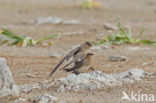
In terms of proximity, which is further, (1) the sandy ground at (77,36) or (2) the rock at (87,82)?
(1) the sandy ground at (77,36)

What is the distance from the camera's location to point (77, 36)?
10.5 metres

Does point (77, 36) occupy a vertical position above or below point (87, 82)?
above

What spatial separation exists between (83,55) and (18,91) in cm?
152

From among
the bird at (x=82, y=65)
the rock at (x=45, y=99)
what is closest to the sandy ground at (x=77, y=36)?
the rock at (x=45, y=99)

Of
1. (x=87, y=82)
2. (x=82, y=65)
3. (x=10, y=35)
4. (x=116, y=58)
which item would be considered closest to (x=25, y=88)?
(x=87, y=82)

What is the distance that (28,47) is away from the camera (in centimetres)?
906

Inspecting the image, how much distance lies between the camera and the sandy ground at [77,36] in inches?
219

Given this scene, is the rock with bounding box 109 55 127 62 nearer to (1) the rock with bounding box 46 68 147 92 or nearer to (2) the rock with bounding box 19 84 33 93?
(1) the rock with bounding box 46 68 147 92

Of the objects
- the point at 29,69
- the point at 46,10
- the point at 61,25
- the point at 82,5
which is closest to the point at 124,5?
the point at 82,5

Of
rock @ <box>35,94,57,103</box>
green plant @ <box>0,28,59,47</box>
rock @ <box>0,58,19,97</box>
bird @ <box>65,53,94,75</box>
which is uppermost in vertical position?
green plant @ <box>0,28,59,47</box>

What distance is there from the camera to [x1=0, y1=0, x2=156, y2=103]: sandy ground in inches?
219

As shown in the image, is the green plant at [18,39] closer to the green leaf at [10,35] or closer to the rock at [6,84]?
the green leaf at [10,35]

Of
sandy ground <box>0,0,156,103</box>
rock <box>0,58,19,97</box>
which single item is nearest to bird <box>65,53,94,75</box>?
sandy ground <box>0,0,156,103</box>

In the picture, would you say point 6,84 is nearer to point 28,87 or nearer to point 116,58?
point 28,87
